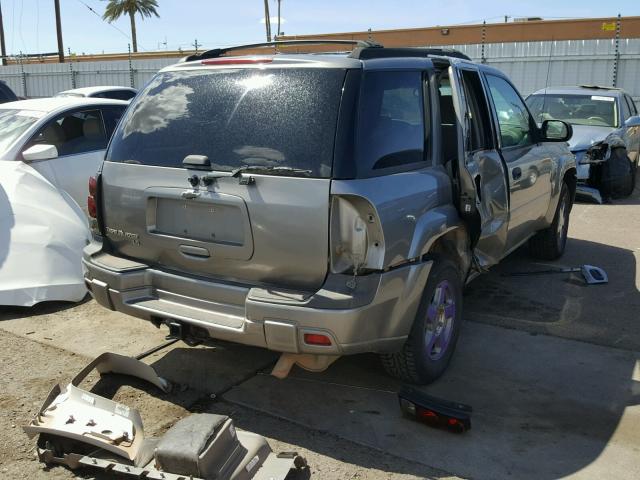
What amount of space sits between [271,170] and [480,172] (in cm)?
177

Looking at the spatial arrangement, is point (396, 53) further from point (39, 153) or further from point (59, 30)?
point (59, 30)

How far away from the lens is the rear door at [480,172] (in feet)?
13.8

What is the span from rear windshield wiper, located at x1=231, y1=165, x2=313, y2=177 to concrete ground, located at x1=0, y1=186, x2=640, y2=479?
141cm

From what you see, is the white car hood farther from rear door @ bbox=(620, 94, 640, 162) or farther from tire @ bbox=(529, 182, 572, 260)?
rear door @ bbox=(620, 94, 640, 162)

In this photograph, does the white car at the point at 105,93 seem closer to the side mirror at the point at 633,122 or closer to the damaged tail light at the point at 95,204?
the side mirror at the point at 633,122

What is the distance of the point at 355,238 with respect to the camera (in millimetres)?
3316

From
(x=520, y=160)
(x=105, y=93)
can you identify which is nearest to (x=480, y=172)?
(x=520, y=160)

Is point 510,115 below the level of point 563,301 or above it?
above

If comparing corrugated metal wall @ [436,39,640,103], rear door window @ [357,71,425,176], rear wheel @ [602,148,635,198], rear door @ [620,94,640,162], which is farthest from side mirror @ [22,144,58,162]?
corrugated metal wall @ [436,39,640,103]

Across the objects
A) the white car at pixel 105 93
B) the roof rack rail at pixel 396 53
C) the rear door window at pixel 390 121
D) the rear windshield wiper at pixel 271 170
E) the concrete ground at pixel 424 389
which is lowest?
the concrete ground at pixel 424 389

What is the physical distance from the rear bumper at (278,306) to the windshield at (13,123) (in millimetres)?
3556

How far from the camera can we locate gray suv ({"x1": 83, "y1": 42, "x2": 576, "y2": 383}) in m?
3.33

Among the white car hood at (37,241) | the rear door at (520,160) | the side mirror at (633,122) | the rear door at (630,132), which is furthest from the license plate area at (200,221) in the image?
the side mirror at (633,122)

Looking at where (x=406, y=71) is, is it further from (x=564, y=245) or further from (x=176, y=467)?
(x=564, y=245)
